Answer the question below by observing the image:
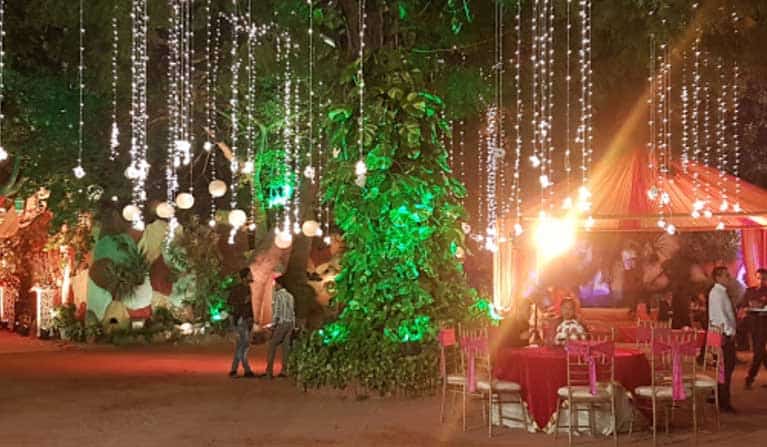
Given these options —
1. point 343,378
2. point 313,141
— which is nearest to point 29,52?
point 313,141

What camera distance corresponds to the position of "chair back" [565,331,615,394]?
8.81m

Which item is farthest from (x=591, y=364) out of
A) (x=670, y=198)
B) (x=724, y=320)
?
(x=670, y=198)

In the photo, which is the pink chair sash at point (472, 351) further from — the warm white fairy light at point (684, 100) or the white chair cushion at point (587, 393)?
the warm white fairy light at point (684, 100)

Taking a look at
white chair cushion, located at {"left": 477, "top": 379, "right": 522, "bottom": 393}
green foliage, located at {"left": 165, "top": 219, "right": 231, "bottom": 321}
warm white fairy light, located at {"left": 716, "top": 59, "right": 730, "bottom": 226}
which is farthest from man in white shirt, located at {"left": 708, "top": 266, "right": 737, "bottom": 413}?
green foliage, located at {"left": 165, "top": 219, "right": 231, "bottom": 321}

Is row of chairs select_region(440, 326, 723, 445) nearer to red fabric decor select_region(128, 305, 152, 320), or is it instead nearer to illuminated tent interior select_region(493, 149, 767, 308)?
illuminated tent interior select_region(493, 149, 767, 308)

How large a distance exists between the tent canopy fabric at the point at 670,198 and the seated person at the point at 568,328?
563 centimetres

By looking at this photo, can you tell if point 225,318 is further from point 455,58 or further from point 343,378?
point 343,378

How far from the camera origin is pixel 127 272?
21.7m

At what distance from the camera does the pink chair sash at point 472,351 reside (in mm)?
9578

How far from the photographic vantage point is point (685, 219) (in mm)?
15781

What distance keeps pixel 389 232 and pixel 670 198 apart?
5.69 metres

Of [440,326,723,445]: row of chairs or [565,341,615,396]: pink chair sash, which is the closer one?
[565,341,615,396]: pink chair sash

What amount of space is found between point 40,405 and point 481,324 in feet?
17.3

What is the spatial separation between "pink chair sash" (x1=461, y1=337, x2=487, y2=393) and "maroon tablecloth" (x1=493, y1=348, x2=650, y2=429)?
0.33 metres
